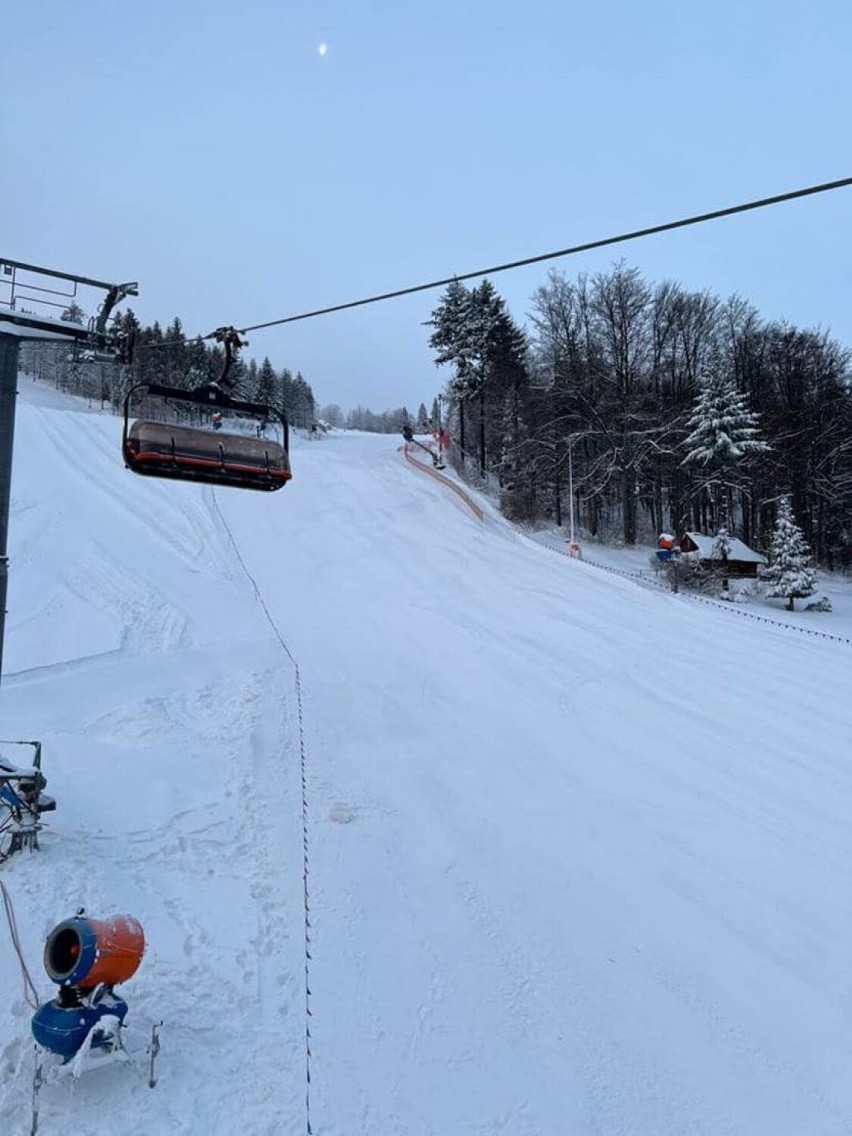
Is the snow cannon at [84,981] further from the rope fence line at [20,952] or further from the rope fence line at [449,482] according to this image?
the rope fence line at [449,482]

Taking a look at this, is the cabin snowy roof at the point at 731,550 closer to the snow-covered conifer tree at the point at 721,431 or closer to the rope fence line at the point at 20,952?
the snow-covered conifer tree at the point at 721,431

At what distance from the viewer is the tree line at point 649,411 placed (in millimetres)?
32344

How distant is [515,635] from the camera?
14367 mm

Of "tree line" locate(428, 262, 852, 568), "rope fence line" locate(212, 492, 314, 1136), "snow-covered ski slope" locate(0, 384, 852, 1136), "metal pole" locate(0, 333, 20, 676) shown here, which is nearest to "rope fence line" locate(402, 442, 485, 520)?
"tree line" locate(428, 262, 852, 568)

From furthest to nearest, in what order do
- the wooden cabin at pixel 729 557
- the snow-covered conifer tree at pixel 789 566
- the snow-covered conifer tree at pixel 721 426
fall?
the snow-covered conifer tree at pixel 721 426 → the wooden cabin at pixel 729 557 → the snow-covered conifer tree at pixel 789 566

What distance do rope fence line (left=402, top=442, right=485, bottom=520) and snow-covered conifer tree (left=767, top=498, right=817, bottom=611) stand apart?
1129 cm

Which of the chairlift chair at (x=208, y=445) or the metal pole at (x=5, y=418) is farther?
the metal pole at (x=5, y=418)

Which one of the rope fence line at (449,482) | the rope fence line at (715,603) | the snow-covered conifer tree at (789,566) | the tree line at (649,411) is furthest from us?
the tree line at (649,411)

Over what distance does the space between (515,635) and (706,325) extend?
34268 millimetres

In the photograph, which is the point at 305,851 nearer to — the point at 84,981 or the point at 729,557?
the point at 84,981

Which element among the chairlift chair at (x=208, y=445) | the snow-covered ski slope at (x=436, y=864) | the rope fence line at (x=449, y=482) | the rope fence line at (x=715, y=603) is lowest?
the snow-covered ski slope at (x=436, y=864)

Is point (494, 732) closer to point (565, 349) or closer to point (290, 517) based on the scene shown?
point (290, 517)

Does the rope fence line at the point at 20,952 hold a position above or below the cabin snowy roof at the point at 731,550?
below

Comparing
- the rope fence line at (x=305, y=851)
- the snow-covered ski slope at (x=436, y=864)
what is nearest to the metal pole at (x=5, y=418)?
the snow-covered ski slope at (x=436, y=864)
